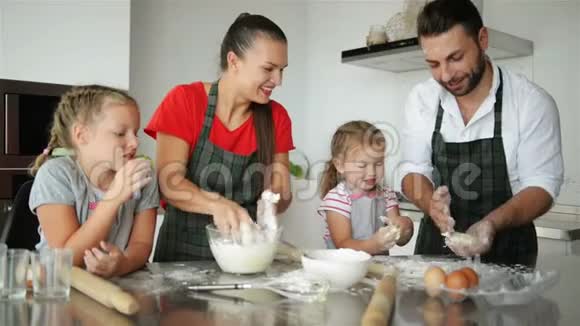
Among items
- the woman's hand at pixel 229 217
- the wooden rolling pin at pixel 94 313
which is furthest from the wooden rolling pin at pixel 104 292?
the woman's hand at pixel 229 217

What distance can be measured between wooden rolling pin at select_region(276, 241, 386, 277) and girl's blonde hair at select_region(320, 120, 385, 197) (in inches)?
24.4

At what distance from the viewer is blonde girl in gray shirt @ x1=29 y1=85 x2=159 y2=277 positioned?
1.21m

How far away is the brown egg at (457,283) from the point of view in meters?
0.98

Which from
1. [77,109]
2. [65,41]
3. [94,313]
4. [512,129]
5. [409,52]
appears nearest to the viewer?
[94,313]

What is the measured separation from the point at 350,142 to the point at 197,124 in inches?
22.7

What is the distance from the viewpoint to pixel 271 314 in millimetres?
872

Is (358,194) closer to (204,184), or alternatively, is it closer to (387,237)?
(387,237)

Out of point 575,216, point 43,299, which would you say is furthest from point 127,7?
point 575,216

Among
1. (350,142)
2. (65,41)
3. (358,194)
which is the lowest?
(358,194)

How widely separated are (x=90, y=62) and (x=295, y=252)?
178 cm

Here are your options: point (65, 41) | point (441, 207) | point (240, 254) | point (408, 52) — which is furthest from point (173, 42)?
point (240, 254)

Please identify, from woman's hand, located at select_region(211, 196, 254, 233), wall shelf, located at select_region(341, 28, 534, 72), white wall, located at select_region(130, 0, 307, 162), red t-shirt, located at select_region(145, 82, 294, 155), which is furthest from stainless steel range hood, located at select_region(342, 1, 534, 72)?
woman's hand, located at select_region(211, 196, 254, 233)

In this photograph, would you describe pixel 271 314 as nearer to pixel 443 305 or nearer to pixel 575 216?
pixel 443 305

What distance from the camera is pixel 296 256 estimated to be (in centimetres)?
128
